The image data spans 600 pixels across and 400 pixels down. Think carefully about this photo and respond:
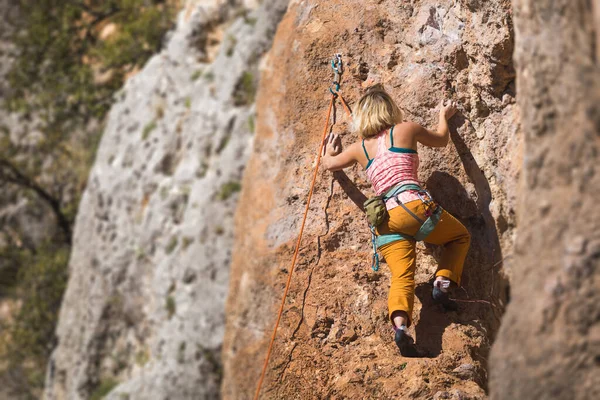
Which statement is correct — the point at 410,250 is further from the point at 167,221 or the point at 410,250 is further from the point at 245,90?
the point at 167,221

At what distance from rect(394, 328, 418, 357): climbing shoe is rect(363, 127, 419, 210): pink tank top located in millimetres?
926

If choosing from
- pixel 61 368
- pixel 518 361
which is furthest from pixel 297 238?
pixel 61 368

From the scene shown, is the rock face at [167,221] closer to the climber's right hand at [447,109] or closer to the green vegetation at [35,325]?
the green vegetation at [35,325]

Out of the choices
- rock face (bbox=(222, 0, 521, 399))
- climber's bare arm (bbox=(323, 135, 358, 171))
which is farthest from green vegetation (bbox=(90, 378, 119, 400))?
climber's bare arm (bbox=(323, 135, 358, 171))

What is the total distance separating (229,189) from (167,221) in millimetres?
1363

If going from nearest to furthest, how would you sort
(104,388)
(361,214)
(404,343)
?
(404,343) → (361,214) → (104,388)

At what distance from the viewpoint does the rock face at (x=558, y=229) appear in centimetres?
326

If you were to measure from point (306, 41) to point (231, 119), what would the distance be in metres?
3.76

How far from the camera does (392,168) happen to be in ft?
16.4

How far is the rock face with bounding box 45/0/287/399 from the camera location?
9516 millimetres

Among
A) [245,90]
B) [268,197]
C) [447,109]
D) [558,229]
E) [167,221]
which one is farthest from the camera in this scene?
[167,221]

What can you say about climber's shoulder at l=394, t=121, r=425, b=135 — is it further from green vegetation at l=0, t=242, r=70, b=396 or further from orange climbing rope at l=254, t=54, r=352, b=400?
green vegetation at l=0, t=242, r=70, b=396

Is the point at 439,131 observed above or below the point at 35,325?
above

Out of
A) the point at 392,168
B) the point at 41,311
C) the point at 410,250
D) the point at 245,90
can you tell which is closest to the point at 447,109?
the point at 392,168
